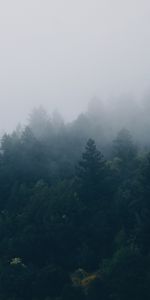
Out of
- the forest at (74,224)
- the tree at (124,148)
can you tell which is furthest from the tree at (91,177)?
the tree at (124,148)

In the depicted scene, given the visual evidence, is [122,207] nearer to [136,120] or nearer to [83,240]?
[83,240]

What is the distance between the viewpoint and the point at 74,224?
46.9 meters

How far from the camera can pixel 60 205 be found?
48406mm

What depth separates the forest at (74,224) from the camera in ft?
131

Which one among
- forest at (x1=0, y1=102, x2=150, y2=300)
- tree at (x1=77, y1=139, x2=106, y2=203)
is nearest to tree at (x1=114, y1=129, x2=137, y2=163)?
forest at (x1=0, y1=102, x2=150, y2=300)

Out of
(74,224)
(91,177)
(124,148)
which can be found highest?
(124,148)

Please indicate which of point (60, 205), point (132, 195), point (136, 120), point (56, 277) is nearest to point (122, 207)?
point (132, 195)

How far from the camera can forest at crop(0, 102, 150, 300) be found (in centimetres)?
3991

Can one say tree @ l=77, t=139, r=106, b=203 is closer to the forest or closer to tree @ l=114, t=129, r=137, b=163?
the forest

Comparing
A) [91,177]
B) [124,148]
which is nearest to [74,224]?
[91,177]

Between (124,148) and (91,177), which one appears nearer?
(91,177)

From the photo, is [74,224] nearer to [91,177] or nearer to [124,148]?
[91,177]

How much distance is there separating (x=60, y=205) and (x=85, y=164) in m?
5.45

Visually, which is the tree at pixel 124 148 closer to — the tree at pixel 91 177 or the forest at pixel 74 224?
the forest at pixel 74 224
